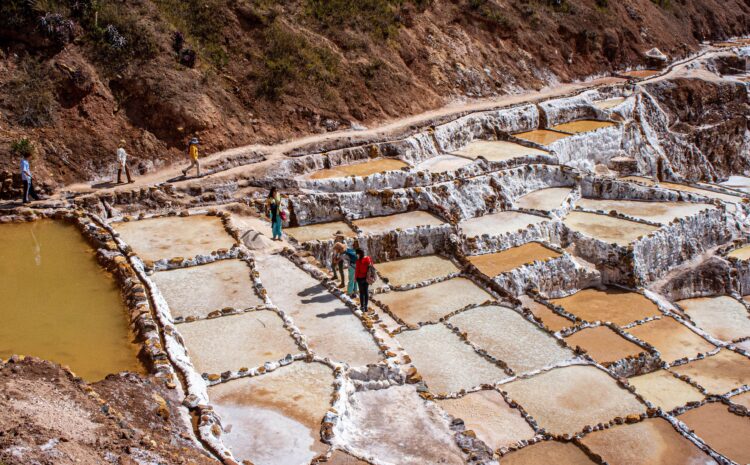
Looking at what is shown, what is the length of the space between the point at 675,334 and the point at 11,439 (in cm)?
1574

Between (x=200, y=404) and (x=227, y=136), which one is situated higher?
(x=227, y=136)

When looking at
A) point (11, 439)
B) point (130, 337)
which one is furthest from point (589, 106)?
point (11, 439)

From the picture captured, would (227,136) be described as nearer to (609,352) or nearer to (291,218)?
(291,218)

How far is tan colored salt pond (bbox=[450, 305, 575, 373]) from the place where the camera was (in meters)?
14.3

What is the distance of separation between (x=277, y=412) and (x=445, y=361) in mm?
4901

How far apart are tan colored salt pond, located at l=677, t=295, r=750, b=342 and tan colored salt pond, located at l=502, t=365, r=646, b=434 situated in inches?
264

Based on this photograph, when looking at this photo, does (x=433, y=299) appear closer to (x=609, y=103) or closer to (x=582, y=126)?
(x=582, y=126)


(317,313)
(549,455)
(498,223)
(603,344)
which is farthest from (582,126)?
(549,455)

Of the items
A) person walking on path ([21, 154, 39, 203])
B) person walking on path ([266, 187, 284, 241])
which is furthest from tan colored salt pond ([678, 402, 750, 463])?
person walking on path ([21, 154, 39, 203])

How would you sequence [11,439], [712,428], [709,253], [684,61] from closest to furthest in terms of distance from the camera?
[11,439], [712,428], [709,253], [684,61]

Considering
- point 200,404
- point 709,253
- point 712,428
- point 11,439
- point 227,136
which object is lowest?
point 712,428

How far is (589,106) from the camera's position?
1197 inches

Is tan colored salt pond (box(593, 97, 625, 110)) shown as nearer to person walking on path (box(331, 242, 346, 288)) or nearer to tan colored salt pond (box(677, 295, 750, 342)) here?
tan colored salt pond (box(677, 295, 750, 342))

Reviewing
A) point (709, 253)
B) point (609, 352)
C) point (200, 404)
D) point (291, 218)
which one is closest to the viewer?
point (200, 404)
